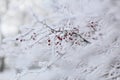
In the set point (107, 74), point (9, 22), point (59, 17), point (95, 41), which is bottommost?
point (107, 74)

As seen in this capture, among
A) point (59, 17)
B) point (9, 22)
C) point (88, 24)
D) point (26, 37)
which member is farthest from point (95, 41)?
point (9, 22)

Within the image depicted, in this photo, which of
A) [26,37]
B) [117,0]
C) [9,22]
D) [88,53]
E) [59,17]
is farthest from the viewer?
[9,22]

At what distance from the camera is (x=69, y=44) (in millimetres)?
3879

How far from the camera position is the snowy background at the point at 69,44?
3424 mm

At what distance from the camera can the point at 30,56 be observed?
13.8 ft

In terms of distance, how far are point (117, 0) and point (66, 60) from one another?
51.2 inches

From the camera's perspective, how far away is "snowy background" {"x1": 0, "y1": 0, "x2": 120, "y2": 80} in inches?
135

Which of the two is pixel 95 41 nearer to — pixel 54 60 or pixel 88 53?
pixel 88 53

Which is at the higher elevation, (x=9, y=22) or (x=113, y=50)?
(x=9, y=22)

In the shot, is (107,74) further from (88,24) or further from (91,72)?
(88,24)

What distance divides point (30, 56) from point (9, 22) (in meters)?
16.6

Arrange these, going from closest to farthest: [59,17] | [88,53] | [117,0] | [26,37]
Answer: [117,0]
[88,53]
[59,17]
[26,37]

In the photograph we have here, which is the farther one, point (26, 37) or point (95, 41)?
point (26, 37)

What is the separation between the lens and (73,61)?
3.71 m
